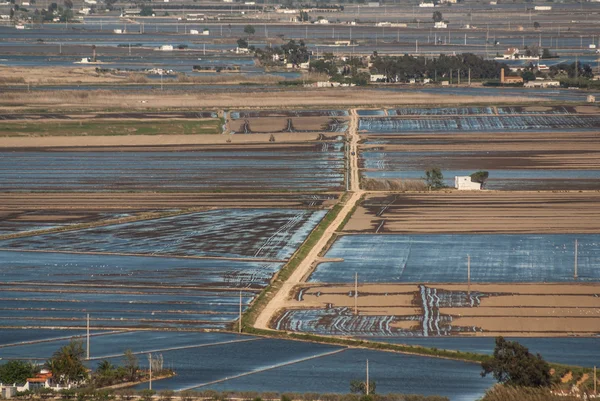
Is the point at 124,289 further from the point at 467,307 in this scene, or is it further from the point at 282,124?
the point at 282,124

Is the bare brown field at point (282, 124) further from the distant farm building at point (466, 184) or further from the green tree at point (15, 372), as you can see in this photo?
the green tree at point (15, 372)

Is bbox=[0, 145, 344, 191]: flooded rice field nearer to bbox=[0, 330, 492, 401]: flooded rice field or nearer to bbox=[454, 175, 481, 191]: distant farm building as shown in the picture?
bbox=[454, 175, 481, 191]: distant farm building

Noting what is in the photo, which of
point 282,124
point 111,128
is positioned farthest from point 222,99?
point 111,128

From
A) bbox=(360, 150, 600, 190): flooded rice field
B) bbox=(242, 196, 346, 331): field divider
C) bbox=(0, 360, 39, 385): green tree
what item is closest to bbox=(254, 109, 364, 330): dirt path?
bbox=(242, 196, 346, 331): field divider

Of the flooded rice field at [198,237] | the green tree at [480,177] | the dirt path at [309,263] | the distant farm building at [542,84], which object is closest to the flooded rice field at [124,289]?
the dirt path at [309,263]

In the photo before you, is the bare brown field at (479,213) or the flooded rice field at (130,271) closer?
the flooded rice field at (130,271)

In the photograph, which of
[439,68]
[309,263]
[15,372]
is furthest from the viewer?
[439,68]

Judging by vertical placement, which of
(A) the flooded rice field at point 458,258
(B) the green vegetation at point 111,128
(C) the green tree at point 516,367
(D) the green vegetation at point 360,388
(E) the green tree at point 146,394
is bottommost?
(B) the green vegetation at point 111,128

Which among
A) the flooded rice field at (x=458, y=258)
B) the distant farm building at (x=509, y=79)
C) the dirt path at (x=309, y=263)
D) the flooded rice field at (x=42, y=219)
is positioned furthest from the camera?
the distant farm building at (x=509, y=79)
